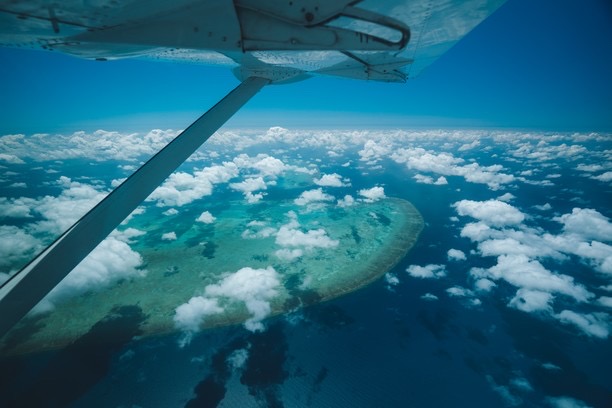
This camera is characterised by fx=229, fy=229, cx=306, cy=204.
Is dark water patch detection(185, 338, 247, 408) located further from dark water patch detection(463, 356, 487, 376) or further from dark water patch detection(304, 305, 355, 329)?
dark water patch detection(463, 356, 487, 376)

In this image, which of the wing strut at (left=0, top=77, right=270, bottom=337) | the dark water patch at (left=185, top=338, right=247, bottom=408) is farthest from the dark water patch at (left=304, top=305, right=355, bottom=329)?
the wing strut at (left=0, top=77, right=270, bottom=337)

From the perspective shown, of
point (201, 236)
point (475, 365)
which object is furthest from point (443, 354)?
point (201, 236)

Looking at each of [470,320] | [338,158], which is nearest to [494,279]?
[470,320]

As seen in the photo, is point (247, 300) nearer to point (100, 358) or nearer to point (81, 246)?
point (100, 358)

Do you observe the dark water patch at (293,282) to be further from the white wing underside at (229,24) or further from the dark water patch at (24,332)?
the white wing underside at (229,24)

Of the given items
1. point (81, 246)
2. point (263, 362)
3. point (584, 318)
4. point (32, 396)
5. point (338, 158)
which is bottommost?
point (584, 318)

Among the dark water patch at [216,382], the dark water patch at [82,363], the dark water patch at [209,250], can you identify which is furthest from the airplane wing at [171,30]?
the dark water patch at [209,250]

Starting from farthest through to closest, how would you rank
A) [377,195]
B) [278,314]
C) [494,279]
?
[377,195] → [494,279] → [278,314]

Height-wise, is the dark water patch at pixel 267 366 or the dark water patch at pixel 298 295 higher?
the dark water patch at pixel 298 295

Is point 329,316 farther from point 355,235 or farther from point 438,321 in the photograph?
point 355,235
